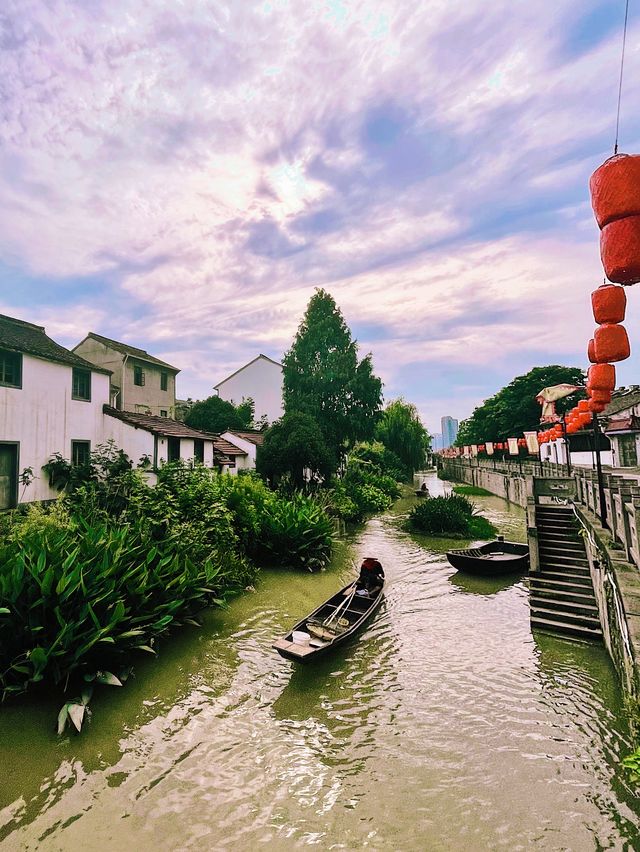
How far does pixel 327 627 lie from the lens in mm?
8484

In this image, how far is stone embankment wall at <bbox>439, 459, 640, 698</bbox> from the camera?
225 inches

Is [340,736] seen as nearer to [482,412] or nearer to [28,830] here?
[28,830]

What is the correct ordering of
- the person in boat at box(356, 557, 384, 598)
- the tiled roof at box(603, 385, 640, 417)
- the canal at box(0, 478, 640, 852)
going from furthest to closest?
the tiled roof at box(603, 385, 640, 417), the person in boat at box(356, 557, 384, 598), the canal at box(0, 478, 640, 852)

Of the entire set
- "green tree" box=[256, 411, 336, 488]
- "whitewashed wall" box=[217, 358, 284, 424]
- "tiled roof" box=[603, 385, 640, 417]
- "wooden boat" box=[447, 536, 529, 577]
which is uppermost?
"whitewashed wall" box=[217, 358, 284, 424]

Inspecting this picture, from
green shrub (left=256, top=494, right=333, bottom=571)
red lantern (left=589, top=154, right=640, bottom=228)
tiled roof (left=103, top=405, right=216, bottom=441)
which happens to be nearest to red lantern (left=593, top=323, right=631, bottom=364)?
red lantern (left=589, top=154, right=640, bottom=228)

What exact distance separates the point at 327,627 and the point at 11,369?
549 inches

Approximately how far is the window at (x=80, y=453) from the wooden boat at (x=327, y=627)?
11848mm

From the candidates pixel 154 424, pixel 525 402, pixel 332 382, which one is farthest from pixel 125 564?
pixel 525 402

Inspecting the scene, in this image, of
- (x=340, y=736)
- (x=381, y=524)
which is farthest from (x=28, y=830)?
(x=381, y=524)

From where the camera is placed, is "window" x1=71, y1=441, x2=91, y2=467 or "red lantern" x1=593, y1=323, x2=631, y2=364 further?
"window" x1=71, y1=441, x2=91, y2=467

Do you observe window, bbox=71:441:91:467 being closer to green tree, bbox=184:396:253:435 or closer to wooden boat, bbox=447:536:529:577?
wooden boat, bbox=447:536:529:577

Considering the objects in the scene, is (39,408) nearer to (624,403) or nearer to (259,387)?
(259,387)

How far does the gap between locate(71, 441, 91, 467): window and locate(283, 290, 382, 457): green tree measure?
47.6 feet

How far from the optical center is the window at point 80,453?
16.5m
